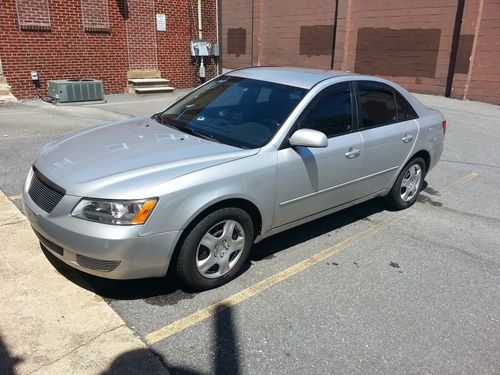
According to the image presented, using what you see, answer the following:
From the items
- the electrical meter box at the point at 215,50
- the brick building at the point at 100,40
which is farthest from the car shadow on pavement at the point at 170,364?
the electrical meter box at the point at 215,50

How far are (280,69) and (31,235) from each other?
2920mm

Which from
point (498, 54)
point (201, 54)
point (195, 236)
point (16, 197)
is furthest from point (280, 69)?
point (498, 54)

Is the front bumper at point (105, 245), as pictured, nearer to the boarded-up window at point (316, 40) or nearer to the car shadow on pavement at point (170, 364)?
the car shadow on pavement at point (170, 364)

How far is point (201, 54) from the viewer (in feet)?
49.5

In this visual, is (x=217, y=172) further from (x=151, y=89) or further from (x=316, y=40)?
(x=316, y=40)

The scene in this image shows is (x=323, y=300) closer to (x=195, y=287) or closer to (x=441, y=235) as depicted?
(x=195, y=287)

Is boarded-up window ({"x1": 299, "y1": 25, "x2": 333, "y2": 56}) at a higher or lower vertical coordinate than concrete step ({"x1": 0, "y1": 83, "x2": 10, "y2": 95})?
higher

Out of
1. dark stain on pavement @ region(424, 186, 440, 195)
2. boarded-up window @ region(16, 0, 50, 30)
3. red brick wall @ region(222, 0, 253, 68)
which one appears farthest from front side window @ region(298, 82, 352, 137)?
red brick wall @ region(222, 0, 253, 68)

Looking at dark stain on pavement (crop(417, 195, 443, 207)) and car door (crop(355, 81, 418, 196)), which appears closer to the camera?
car door (crop(355, 81, 418, 196))

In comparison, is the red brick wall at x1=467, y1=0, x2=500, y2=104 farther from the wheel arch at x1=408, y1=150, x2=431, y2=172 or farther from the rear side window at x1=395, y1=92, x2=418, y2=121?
the rear side window at x1=395, y1=92, x2=418, y2=121

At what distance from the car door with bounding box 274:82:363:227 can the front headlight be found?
3.83 feet

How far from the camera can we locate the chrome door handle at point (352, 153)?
420cm

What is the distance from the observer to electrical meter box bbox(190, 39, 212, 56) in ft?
49.2

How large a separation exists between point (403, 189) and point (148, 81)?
10.6m
